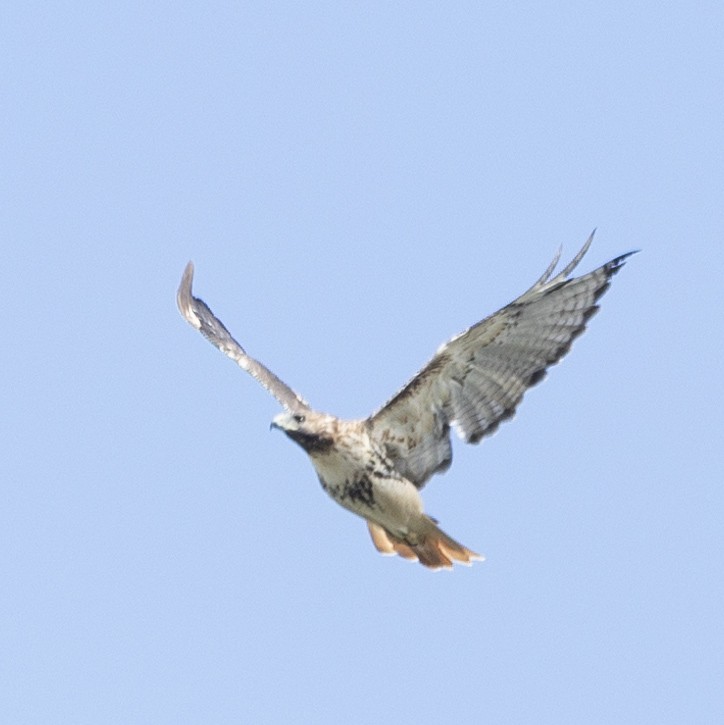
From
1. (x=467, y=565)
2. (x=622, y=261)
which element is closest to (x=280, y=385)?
(x=467, y=565)

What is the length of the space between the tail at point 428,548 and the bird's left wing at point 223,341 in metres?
1.00

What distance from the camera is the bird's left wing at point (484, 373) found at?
1041 centimetres

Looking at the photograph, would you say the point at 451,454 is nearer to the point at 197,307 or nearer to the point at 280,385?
the point at 280,385

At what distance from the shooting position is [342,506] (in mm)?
11000

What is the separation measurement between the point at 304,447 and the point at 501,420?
1249 mm

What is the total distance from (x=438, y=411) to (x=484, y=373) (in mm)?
411

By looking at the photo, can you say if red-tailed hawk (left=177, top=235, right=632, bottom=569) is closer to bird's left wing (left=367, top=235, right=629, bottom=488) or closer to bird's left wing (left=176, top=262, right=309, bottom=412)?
bird's left wing (left=367, top=235, right=629, bottom=488)

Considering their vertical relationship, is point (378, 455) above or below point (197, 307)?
below

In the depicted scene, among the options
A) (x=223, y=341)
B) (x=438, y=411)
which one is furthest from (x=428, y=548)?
(x=223, y=341)

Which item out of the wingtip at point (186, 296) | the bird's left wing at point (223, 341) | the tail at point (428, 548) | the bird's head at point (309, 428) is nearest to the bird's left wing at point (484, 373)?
the bird's head at point (309, 428)

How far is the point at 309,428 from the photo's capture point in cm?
1084

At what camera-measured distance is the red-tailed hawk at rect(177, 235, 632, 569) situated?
1046 centimetres

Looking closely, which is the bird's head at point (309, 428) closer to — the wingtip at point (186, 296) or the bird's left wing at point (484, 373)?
the bird's left wing at point (484, 373)

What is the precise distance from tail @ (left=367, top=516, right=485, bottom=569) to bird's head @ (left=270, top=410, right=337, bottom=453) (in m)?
0.81
